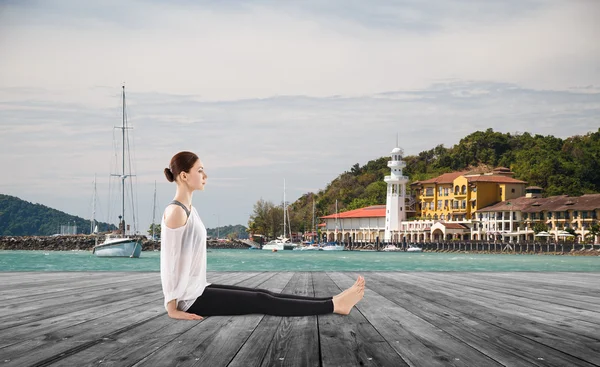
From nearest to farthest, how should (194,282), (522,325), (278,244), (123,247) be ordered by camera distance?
(194,282), (522,325), (123,247), (278,244)

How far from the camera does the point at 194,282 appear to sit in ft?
14.5

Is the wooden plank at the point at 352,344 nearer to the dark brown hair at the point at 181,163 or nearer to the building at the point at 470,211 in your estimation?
the dark brown hair at the point at 181,163

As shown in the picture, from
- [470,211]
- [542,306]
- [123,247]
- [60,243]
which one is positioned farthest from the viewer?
[60,243]

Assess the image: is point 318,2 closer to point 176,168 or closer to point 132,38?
point 132,38

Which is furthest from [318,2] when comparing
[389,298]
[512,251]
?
[512,251]

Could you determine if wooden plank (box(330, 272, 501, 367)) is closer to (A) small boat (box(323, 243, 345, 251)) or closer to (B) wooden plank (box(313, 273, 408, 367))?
(B) wooden plank (box(313, 273, 408, 367))

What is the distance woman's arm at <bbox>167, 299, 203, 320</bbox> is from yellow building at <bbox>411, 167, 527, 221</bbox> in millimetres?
91881

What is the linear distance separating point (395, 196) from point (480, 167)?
25981 millimetres

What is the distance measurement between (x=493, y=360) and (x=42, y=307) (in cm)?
374

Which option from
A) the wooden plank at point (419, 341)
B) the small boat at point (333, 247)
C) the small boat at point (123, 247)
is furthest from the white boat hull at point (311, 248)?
the wooden plank at point (419, 341)

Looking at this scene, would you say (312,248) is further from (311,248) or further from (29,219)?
(29,219)

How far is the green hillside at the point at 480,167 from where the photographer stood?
9625 cm

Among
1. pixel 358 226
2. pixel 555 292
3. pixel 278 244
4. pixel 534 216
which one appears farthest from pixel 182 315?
pixel 358 226

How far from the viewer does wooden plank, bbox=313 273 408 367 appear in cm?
336
